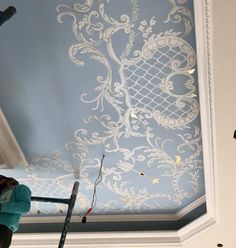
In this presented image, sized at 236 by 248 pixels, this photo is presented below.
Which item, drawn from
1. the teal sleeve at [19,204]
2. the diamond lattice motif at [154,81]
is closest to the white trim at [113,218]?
the diamond lattice motif at [154,81]

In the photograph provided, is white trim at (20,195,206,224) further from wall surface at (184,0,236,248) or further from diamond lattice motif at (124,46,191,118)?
diamond lattice motif at (124,46,191,118)

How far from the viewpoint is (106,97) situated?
6.41ft

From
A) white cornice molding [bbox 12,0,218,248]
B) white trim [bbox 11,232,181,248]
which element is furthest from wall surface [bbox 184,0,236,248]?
white trim [bbox 11,232,181,248]

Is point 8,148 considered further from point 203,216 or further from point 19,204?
point 203,216

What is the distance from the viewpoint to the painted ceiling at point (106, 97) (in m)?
1.66

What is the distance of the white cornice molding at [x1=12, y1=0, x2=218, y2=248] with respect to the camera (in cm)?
159

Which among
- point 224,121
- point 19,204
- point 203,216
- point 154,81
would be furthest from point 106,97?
point 203,216

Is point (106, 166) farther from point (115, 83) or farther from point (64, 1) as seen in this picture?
point (64, 1)

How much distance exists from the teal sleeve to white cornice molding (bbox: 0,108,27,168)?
0.62m

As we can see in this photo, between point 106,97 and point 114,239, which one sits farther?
point 114,239

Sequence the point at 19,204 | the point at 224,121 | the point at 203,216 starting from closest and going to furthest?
the point at 19,204 → the point at 224,121 → the point at 203,216

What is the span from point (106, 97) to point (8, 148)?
2.14ft

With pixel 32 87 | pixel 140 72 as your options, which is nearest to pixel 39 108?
pixel 32 87

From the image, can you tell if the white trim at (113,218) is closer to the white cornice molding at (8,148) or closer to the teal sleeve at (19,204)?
the white cornice molding at (8,148)
